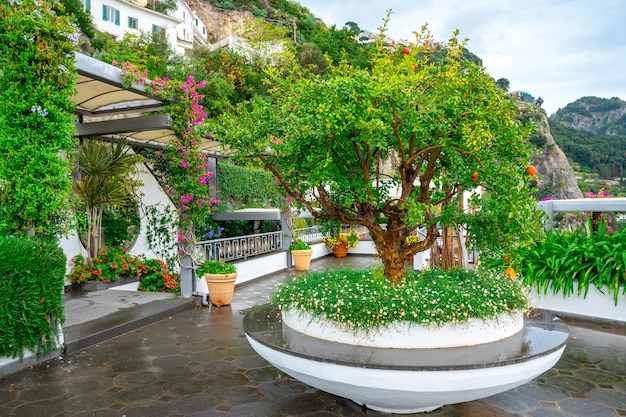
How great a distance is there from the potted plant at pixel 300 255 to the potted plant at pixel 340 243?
2.87 meters

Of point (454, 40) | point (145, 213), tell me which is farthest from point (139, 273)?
point (454, 40)

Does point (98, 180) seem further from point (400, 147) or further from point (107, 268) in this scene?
point (400, 147)

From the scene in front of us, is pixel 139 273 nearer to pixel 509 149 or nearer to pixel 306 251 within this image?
pixel 306 251

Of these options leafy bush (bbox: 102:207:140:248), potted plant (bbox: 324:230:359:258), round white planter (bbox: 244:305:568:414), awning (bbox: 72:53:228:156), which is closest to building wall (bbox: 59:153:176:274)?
leafy bush (bbox: 102:207:140:248)

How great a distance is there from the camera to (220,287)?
7.65 meters

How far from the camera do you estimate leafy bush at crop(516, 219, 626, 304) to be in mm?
6141

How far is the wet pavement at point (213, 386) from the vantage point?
146 inches

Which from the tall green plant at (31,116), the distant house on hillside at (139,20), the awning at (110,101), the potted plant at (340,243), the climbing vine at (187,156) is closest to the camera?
the tall green plant at (31,116)

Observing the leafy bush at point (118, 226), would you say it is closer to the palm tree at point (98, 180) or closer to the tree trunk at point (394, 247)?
the palm tree at point (98, 180)

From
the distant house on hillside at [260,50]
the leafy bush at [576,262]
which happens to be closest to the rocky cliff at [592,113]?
the distant house on hillside at [260,50]

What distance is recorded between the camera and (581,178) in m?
65.1

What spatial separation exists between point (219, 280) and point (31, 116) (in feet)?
12.6

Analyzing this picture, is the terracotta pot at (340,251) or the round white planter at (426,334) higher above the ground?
the round white planter at (426,334)

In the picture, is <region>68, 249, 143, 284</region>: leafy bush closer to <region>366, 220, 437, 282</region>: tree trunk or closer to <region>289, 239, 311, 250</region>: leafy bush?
<region>289, 239, 311, 250</region>: leafy bush
